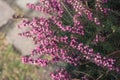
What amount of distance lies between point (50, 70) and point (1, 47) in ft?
2.62

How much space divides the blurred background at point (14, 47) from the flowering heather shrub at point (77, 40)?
1.53 feet

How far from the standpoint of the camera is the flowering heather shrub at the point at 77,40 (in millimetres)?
3145

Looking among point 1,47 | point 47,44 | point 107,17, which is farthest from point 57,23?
point 1,47

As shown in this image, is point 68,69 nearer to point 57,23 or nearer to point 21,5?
point 57,23

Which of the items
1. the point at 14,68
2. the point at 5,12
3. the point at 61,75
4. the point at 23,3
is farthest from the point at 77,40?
the point at 5,12

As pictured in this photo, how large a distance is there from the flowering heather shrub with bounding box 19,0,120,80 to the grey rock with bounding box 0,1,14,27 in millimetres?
938

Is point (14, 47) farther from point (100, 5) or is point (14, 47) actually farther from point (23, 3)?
point (100, 5)

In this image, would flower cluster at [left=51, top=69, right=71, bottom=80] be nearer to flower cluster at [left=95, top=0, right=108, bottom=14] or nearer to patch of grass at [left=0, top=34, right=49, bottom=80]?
patch of grass at [left=0, top=34, right=49, bottom=80]

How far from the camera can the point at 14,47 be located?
412 centimetres

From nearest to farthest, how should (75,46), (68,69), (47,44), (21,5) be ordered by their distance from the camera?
1. (75,46)
2. (47,44)
3. (68,69)
4. (21,5)

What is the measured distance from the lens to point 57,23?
130 inches

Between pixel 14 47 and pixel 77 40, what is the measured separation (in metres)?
1.03

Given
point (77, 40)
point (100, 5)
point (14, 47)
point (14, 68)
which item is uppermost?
point (100, 5)

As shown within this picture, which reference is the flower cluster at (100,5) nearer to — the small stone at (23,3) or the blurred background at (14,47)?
the blurred background at (14,47)
